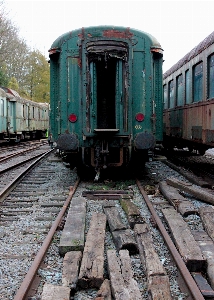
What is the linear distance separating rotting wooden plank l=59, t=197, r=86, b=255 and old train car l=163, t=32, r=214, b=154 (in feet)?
12.6

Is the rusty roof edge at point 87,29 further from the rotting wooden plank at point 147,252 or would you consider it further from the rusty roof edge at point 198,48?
the rotting wooden plank at point 147,252

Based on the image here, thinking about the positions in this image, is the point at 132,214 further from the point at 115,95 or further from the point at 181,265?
the point at 115,95

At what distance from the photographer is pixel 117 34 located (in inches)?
358

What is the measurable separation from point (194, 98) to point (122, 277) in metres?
8.11

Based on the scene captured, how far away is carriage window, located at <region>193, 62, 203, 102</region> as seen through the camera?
1042cm

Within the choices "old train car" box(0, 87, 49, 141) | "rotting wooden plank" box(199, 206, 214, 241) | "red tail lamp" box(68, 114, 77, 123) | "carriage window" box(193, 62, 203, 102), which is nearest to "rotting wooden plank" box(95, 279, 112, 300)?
"rotting wooden plank" box(199, 206, 214, 241)

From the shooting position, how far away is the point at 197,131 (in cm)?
1048

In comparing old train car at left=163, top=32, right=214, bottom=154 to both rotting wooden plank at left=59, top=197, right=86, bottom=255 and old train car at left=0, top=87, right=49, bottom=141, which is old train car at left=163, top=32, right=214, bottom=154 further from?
old train car at left=0, top=87, right=49, bottom=141

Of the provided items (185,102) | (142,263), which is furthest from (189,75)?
(142,263)

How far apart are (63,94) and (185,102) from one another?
14.3 feet

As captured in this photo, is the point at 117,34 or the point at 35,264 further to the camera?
the point at 117,34

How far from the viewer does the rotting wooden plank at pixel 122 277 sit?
3371mm

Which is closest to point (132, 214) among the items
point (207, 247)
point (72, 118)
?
point (207, 247)

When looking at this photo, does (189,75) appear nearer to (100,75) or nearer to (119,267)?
(100,75)
